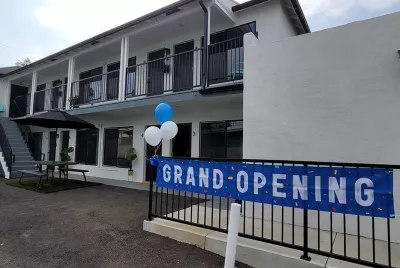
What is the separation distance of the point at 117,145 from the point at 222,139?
5.51 m

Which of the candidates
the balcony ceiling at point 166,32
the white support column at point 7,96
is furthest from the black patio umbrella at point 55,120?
the white support column at point 7,96

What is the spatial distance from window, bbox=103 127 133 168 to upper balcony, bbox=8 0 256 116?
1621mm

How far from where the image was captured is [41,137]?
15.6 meters

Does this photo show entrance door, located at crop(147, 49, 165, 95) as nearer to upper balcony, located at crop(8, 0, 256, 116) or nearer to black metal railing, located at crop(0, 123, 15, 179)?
upper balcony, located at crop(8, 0, 256, 116)

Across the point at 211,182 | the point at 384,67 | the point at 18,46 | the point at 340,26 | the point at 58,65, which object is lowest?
the point at 211,182

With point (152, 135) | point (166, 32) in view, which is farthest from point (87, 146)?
point (152, 135)

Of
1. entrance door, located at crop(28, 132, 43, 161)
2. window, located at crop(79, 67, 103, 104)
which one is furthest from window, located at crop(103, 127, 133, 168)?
entrance door, located at crop(28, 132, 43, 161)

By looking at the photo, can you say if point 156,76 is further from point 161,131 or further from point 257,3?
point 161,131

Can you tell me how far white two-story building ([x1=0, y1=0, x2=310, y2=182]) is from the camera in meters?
7.35

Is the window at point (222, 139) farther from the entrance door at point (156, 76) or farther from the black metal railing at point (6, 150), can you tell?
the black metal railing at point (6, 150)

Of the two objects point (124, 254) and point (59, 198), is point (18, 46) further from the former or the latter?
point (124, 254)

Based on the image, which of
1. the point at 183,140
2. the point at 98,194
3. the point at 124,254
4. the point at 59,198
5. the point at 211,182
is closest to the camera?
Result: the point at 124,254

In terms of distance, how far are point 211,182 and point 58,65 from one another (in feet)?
41.6

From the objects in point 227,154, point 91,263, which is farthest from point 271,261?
point 227,154
